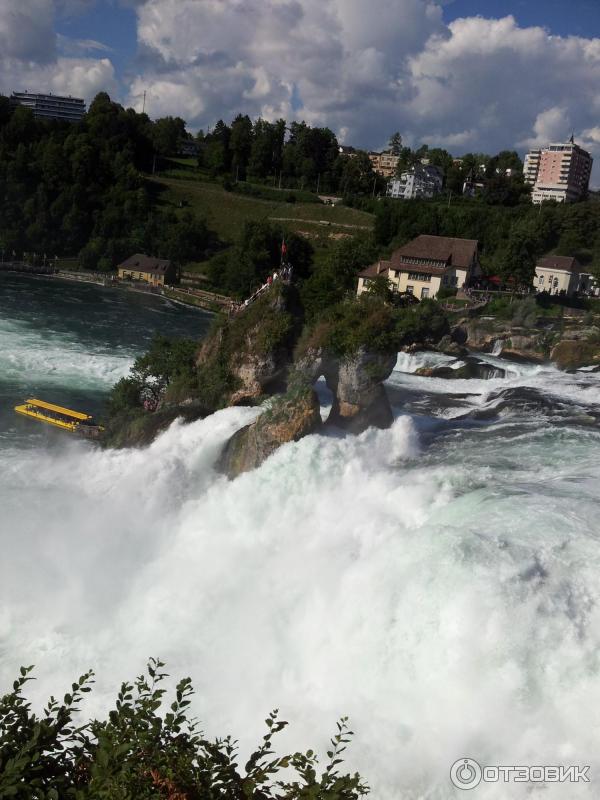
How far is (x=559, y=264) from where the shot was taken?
2667 inches

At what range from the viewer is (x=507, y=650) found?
39.4 feet

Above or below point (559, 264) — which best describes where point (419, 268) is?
below

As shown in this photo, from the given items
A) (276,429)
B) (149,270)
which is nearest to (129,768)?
(276,429)

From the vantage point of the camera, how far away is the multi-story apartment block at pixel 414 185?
12338 cm

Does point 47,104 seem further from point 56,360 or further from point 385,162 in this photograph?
point 56,360

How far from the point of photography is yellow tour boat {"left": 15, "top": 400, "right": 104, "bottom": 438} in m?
27.0

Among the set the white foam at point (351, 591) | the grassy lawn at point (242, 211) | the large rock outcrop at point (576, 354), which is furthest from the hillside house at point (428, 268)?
the white foam at point (351, 591)

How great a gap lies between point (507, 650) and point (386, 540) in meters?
3.93

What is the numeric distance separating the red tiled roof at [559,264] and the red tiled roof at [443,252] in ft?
29.2

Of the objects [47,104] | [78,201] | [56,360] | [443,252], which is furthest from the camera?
[47,104]

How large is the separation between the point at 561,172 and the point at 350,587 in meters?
165

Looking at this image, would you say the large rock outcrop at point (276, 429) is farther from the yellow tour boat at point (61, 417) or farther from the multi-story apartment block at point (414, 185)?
the multi-story apartment block at point (414, 185)

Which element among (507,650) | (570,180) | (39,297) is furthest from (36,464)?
(570,180)

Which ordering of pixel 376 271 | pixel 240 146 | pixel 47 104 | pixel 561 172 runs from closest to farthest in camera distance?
pixel 376 271 → pixel 240 146 → pixel 561 172 → pixel 47 104
